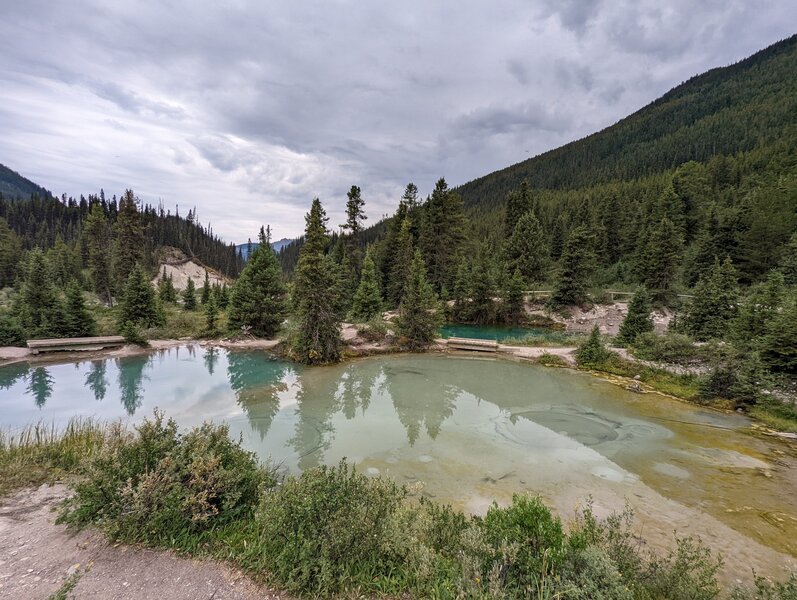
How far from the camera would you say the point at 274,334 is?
1140 inches

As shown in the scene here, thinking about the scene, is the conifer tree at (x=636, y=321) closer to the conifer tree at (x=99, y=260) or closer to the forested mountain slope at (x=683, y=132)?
the conifer tree at (x=99, y=260)

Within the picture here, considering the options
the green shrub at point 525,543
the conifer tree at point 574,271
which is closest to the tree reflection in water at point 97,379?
the green shrub at point 525,543

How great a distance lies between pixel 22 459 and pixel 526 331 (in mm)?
34272

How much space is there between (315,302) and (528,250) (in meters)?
33.5

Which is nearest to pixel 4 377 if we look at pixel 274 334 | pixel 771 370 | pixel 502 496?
pixel 274 334

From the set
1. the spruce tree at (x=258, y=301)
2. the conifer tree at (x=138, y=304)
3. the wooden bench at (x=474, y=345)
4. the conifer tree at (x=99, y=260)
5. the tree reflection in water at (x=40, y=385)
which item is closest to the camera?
the tree reflection in water at (x=40, y=385)

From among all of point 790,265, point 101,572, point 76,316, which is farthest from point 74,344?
point 790,265

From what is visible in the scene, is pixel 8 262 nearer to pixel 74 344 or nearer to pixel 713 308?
pixel 74 344

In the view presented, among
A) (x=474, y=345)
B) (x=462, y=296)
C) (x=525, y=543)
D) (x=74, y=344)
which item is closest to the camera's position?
(x=525, y=543)

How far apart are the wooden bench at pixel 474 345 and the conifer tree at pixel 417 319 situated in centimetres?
164

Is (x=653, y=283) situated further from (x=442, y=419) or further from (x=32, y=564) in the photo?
(x=32, y=564)

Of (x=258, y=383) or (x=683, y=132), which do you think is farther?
(x=683, y=132)

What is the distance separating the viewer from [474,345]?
25.1 m

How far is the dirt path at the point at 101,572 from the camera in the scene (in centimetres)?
418
